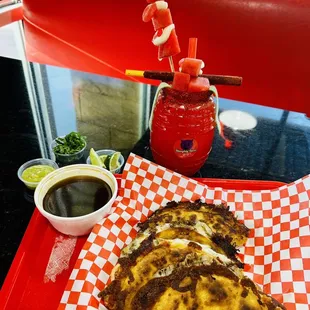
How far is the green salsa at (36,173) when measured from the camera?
1.97 meters

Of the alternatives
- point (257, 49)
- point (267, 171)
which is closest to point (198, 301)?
point (267, 171)

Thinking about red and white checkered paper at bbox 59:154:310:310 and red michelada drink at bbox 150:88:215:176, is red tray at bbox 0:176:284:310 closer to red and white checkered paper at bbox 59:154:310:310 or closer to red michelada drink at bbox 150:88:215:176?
red and white checkered paper at bbox 59:154:310:310

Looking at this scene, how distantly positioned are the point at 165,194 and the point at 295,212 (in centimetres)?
70

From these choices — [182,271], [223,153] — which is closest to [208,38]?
[223,153]

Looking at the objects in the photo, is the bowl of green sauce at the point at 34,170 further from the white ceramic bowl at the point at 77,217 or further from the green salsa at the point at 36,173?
the white ceramic bowl at the point at 77,217

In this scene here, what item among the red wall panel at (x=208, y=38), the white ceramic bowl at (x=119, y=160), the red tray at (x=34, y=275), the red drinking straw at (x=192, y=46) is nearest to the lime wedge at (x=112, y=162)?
the white ceramic bowl at (x=119, y=160)

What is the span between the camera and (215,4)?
382cm

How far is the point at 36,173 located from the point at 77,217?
55 centimetres

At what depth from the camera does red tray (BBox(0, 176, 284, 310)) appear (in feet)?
4.88

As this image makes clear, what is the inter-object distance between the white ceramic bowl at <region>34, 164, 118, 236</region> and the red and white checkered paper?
6 cm

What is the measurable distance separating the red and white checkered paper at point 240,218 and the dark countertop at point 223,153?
12.5 inches

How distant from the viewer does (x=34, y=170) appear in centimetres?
203

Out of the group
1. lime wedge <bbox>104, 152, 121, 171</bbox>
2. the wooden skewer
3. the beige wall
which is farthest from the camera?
the beige wall

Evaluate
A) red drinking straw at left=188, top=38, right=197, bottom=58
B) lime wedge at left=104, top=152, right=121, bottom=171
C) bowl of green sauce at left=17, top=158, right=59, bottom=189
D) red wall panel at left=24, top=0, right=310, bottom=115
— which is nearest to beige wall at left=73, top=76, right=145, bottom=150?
lime wedge at left=104, top=152, right=121, bottom=171
